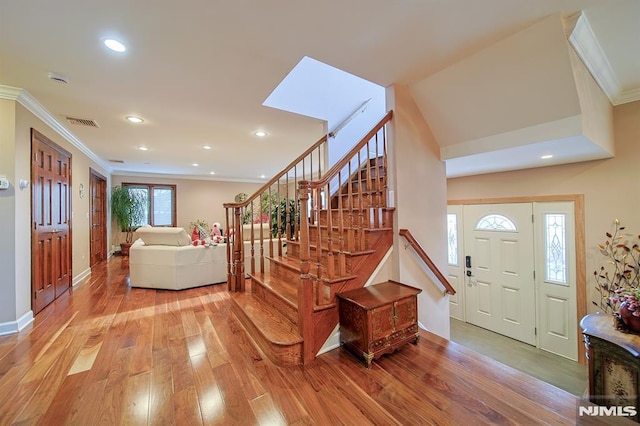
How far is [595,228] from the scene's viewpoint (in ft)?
9.98

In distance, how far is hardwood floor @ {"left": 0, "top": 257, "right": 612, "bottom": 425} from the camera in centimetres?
142

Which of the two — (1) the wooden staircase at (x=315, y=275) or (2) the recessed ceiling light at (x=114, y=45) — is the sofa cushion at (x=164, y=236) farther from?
(2) the recessed ceiling light at (x=114, y=45)

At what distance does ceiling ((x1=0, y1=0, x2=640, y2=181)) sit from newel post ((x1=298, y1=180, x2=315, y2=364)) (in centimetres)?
110

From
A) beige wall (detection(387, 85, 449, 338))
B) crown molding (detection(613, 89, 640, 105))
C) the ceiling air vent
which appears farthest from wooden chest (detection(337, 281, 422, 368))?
the ceiling air vent

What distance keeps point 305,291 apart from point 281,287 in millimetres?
820

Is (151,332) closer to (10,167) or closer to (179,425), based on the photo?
(179,425)

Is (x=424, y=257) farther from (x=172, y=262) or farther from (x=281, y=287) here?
(x=172, y=262)

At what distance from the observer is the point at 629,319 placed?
183 cm

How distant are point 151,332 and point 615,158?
17.2 ft

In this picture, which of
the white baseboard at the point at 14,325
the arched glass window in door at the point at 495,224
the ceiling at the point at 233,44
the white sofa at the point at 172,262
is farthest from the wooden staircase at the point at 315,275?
the arched glass window in door at the point at 495,224

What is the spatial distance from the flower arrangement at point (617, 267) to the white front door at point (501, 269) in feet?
2.44

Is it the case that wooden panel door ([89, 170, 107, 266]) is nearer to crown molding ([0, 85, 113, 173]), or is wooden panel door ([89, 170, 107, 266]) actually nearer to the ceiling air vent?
crown molding ([0, 85, 113, 173])

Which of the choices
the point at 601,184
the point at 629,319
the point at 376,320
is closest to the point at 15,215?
the point at 376,320

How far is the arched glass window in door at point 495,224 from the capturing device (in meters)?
3.88
